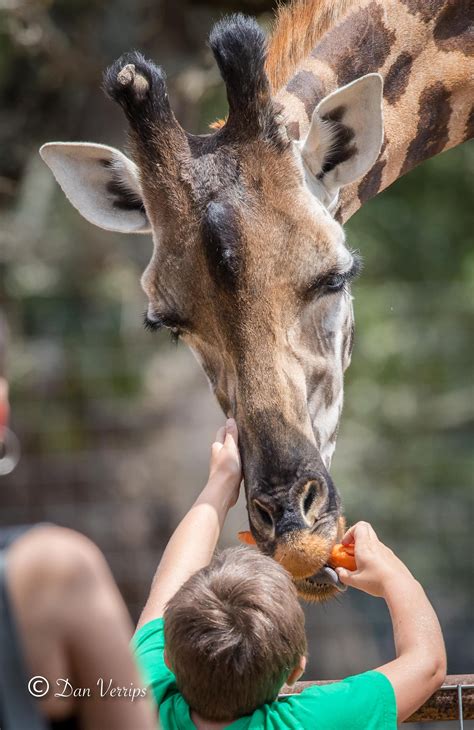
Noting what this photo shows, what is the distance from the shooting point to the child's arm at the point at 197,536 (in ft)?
9.87

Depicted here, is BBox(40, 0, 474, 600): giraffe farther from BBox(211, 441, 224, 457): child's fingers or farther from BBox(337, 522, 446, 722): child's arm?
BBox(337, 522, 446, 722): child's arm

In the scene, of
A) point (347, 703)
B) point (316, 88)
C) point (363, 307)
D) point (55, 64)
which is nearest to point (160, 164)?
point (316, 88)

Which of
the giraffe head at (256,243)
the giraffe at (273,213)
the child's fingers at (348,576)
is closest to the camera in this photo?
the child's fingers at (348,576)

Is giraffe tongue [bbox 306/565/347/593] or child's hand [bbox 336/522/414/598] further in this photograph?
giraffe tongue [bbox 306/565/347/593]

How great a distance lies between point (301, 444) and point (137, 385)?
Result: 321 inches

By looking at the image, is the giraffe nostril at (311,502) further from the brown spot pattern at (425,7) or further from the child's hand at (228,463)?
the brown spot pattern at (425,7)

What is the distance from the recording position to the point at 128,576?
11.2 meters

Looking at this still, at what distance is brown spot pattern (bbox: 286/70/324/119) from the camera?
181 inches

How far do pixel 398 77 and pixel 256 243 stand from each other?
4.22 ft

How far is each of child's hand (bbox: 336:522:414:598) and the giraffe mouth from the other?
1.14 feet

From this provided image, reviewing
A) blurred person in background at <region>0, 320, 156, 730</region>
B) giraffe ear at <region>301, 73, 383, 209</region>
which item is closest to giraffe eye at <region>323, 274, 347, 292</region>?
giraffe ear at <region>301, 73, 383, 209</region>

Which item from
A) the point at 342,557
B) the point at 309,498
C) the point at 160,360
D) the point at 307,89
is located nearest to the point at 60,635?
the point at 342,557

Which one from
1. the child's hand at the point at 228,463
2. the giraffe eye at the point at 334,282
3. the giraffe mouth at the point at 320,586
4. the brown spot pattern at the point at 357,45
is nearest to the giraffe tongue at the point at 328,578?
the giraffe mouth at the point at 320,586

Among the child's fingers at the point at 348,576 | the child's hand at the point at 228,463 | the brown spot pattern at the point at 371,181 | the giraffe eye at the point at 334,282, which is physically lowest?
the child's fingers at the point at 348,576
